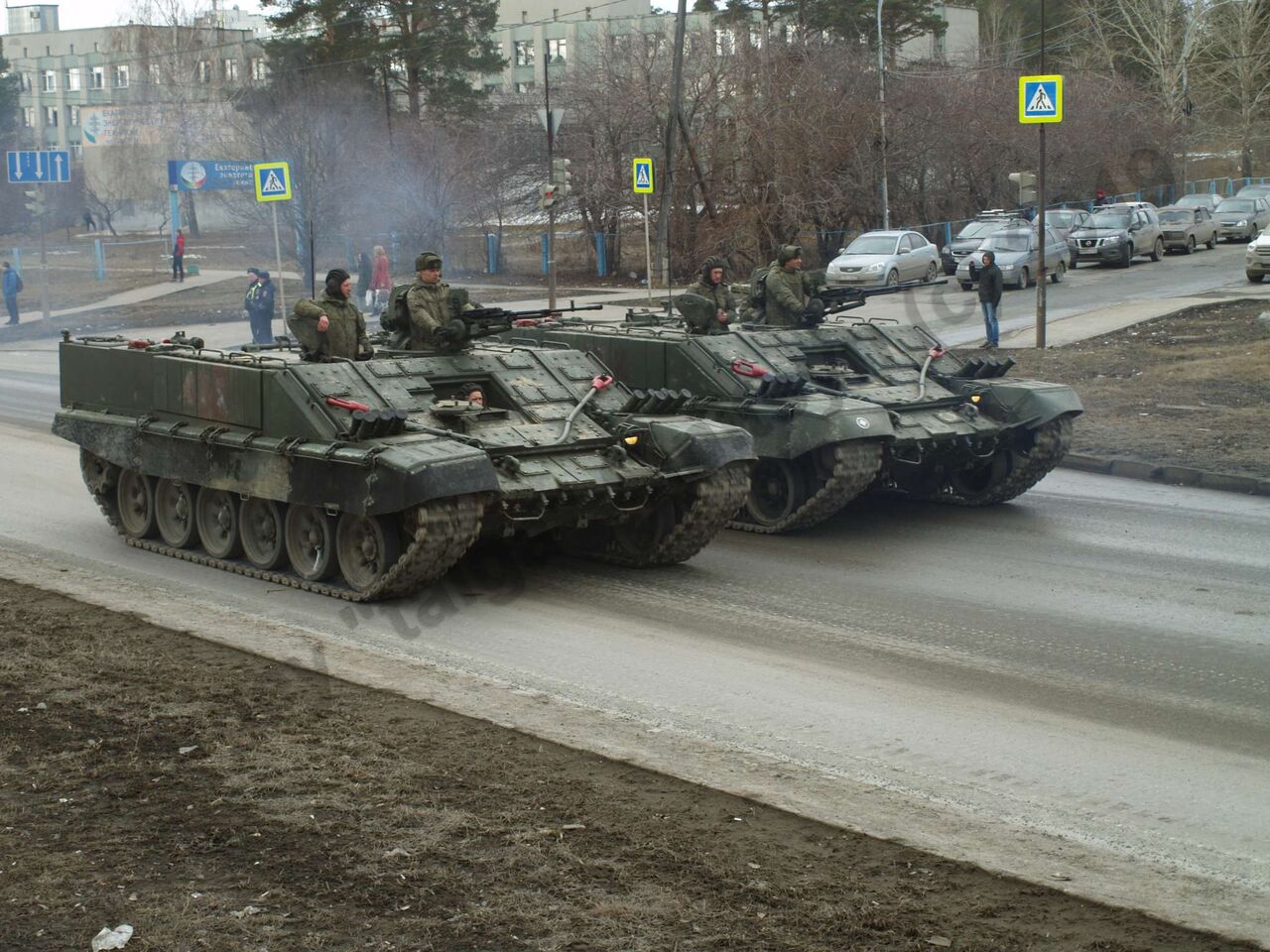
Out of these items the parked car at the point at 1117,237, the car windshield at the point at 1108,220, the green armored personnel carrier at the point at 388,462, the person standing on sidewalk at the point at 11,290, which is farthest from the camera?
the car windshield at the point at 1108,220

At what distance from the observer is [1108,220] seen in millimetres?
41188

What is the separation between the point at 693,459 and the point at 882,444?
84.5 inches

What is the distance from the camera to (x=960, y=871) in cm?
620

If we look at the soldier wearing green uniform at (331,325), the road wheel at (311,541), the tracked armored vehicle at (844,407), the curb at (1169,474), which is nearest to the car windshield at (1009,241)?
the curb at (1169,474)

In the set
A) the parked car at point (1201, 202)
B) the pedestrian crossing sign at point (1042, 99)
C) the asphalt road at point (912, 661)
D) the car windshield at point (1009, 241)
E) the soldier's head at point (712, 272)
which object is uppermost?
the pedestrian crossing sign at point (1042, 99)

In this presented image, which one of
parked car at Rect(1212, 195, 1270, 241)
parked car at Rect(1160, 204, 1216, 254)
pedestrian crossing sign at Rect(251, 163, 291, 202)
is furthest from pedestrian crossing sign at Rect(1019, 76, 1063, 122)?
parked car at Rect(1212, 195, 1270, 241)

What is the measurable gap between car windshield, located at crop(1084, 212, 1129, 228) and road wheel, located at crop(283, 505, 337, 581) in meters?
32.9

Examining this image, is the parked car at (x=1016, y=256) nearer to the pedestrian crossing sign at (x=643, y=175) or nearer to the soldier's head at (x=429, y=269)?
the pedestrian crossing sign at (x=643, y=175)

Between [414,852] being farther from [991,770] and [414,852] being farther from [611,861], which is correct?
[991,770]

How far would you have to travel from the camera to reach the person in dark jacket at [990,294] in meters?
25.5

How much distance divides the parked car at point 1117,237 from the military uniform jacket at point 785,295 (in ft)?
85.1

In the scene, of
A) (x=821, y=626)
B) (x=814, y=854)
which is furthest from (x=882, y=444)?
(x=814, y=854)

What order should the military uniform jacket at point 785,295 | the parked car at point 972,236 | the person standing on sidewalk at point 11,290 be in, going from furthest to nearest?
the parked car at point 972,236 → the person standing on sidewalk at point 11,290 → the military uniform jacket at point 785,295

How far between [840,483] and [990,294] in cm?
1358
